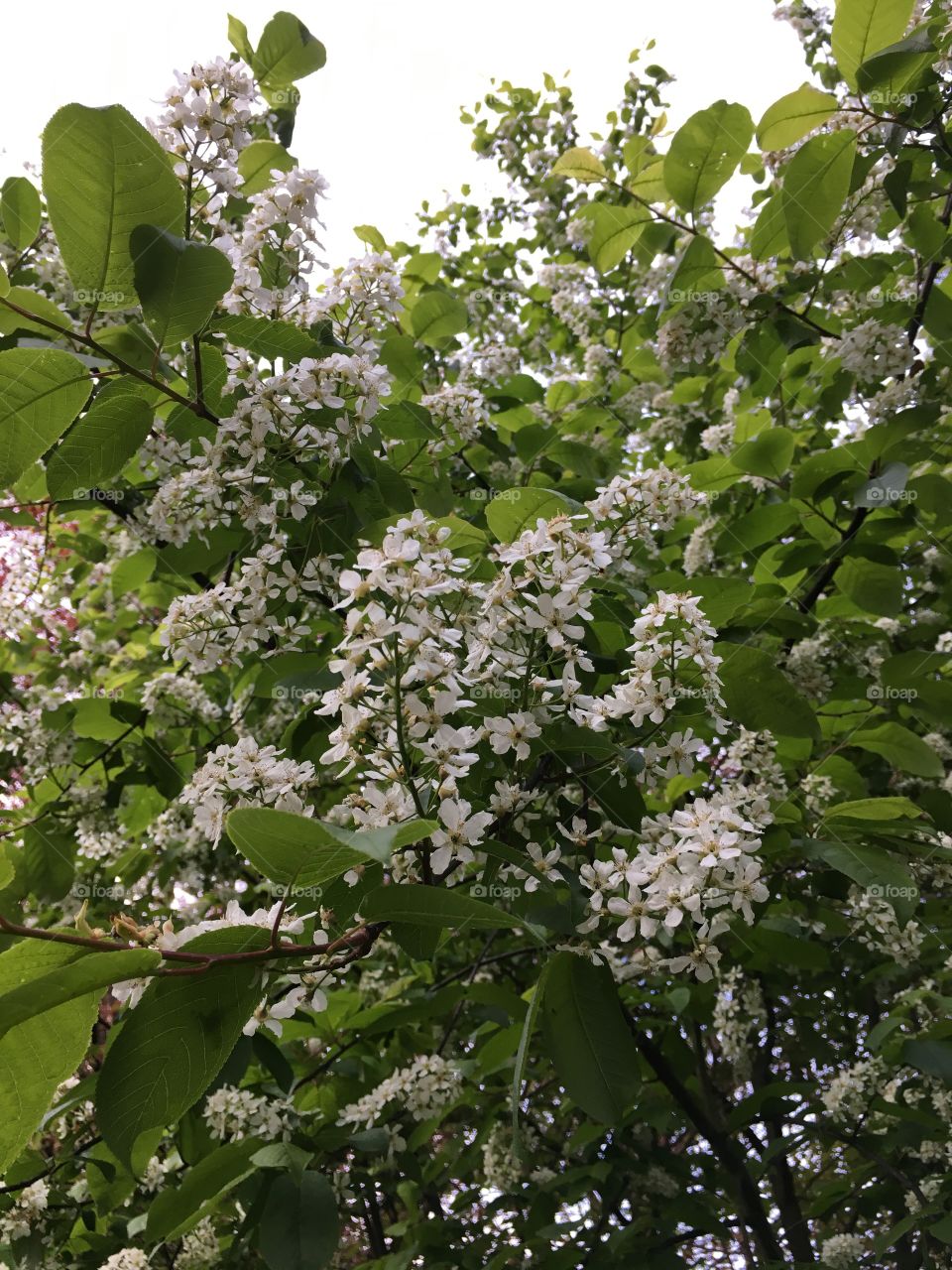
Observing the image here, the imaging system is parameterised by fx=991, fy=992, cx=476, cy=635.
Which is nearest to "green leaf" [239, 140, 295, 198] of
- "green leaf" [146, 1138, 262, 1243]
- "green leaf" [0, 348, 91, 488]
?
"green leaf" [0, 348, 91, 488]

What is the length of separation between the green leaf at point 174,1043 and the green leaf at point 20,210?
185 centimetres

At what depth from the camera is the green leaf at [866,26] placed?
2.19 meters

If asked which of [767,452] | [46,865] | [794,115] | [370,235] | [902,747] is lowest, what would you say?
[46,865]

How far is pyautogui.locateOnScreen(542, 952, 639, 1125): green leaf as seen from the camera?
1.48 meters

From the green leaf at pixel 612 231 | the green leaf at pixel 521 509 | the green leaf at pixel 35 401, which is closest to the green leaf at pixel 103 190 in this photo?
the green leaf at pixel 35 401

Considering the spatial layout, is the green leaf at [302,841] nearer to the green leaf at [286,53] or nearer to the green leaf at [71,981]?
the green leaf at [71,981]

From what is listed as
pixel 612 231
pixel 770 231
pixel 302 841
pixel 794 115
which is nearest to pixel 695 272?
pixel 770 231

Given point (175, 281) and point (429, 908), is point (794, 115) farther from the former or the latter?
point (429, 908)

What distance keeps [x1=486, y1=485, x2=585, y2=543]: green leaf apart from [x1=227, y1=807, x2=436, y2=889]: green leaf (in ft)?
3.12

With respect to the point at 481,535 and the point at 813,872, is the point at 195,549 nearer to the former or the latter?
the point at 481,535

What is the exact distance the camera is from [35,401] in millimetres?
1601

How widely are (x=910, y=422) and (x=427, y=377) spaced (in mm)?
2001

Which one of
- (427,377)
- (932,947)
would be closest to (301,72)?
(427,377)

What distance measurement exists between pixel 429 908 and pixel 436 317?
2.33m
